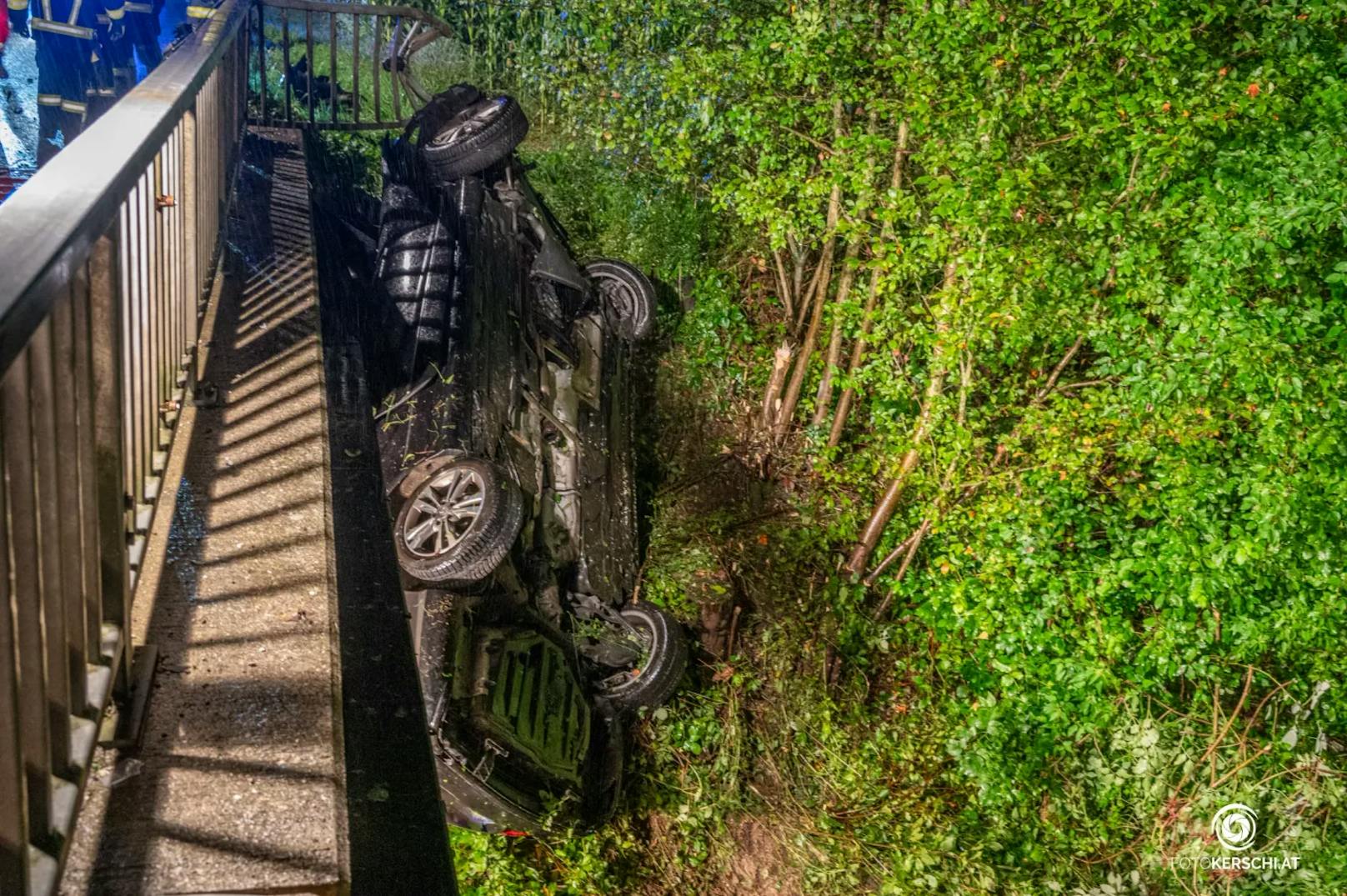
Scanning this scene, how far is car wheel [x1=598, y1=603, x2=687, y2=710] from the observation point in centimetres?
705

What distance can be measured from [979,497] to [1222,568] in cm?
182

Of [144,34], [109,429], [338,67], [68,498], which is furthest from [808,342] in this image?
[68,498]

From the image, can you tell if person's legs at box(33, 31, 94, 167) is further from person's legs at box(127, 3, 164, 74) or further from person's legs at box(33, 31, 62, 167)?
person's legs at box(127, 3, 164, 74)

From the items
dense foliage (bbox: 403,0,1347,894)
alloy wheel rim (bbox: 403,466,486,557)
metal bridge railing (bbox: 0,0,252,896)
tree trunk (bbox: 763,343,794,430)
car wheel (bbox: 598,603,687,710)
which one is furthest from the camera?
tree trunk (bbox: 763,343,794,430)

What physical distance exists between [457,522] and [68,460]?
396 cm

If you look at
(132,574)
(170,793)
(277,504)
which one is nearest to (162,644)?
(132,574)

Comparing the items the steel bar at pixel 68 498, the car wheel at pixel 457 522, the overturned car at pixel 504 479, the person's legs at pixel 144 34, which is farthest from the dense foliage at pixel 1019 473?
the steel bar at pixel 68 498

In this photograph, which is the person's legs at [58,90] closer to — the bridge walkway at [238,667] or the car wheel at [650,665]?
the bridge walkway at [238,667]

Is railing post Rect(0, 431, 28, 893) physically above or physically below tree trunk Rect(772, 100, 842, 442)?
above

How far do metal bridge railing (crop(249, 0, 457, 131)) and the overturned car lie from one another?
117 centimetres

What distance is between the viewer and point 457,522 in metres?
5.40

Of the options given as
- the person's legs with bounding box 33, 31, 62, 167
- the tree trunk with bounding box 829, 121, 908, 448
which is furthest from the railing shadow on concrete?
the tree trunk with bounding box 829, 121, 908, 448
